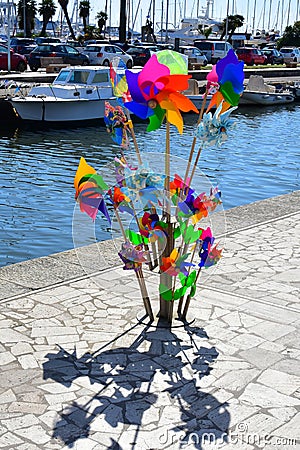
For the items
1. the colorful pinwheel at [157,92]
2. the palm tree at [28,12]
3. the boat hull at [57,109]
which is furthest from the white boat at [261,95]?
the palm tree at [28,12]

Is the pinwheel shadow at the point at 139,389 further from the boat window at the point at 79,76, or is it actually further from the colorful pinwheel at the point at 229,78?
the boat window at the point at 79,76

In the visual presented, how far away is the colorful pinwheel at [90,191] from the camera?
6121mm

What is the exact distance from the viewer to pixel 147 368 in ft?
18.2

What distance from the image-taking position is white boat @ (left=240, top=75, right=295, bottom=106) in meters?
31.7

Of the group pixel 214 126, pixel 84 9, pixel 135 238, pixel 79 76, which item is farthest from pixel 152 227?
pixel 84 9

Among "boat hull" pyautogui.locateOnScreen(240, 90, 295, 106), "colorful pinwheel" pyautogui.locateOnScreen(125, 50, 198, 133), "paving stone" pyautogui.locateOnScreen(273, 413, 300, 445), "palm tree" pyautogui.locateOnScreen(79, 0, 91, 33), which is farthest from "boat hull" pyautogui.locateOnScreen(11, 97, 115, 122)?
"palm tree" pyautogui.locateOnScreen(79, 0, 91, 33)

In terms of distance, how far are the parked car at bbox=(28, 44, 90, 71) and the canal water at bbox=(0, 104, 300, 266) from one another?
10.4 meters

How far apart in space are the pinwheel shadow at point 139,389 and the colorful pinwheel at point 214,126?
1.58 meters

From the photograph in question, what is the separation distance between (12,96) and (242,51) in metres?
28.0

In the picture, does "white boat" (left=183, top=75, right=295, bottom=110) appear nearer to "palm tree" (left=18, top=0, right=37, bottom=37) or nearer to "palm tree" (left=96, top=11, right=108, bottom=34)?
"palm tree" (left=18, top=0, right=37, bottom=37)

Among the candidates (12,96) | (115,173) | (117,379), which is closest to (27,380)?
(117,379)

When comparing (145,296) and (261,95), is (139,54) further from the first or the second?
(145,296)

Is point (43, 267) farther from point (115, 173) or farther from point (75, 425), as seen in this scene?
point (75, 425)

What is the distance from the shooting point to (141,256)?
6066mm
